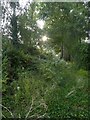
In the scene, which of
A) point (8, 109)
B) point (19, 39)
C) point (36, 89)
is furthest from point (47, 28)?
point (8, 109)


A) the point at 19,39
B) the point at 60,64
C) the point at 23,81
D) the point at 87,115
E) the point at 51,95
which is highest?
the point at 19,39

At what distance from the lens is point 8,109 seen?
203 centimetres

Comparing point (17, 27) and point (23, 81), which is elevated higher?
point (17, 27)

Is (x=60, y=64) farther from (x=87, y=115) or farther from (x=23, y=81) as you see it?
(x=87, y=115)

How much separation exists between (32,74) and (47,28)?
1.53ft

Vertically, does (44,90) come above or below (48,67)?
below

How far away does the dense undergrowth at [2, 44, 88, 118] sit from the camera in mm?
2014

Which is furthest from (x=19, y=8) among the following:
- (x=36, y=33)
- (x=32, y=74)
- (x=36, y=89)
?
(x=36, y=89)

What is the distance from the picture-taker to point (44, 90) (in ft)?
6.64

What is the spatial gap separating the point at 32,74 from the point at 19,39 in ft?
1.19

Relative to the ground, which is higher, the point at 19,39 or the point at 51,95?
the point at 19,39

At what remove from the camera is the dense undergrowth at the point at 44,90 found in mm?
2014

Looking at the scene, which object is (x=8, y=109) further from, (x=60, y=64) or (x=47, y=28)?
(x=47, y=28)

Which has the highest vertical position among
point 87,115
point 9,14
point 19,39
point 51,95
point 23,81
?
point 9,14
